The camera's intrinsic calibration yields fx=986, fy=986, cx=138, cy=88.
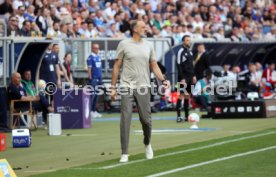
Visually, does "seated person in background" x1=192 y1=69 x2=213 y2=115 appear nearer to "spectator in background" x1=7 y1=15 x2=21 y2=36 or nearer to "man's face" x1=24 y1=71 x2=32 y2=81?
"spectator in background" x1=7 y1=15 x2=21 y2=36

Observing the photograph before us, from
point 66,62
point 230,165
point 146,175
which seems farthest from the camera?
point 66,62

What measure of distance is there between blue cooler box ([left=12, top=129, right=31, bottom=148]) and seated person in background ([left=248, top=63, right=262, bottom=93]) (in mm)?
15615

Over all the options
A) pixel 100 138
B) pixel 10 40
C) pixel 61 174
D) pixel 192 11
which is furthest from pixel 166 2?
pixel 61 174

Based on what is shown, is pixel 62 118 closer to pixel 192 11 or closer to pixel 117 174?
pixel 117 174

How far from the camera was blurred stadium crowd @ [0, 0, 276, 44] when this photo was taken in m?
28.6

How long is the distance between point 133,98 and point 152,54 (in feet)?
2.53

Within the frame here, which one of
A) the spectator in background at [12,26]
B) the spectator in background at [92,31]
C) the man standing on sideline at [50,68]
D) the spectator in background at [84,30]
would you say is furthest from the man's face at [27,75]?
the spectator in background at [92,31]

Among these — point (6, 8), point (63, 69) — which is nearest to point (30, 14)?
point (6, 8)

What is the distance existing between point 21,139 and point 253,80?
55.7 ft

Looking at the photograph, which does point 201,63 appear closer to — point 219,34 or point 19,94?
point 219,34

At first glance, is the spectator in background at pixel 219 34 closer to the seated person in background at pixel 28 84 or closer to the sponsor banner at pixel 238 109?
the sponsor banner at pixel 238 109

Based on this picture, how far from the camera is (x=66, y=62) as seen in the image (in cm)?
2747

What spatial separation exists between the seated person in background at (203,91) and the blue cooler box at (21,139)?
34.6 ft

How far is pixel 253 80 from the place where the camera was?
33.9m
